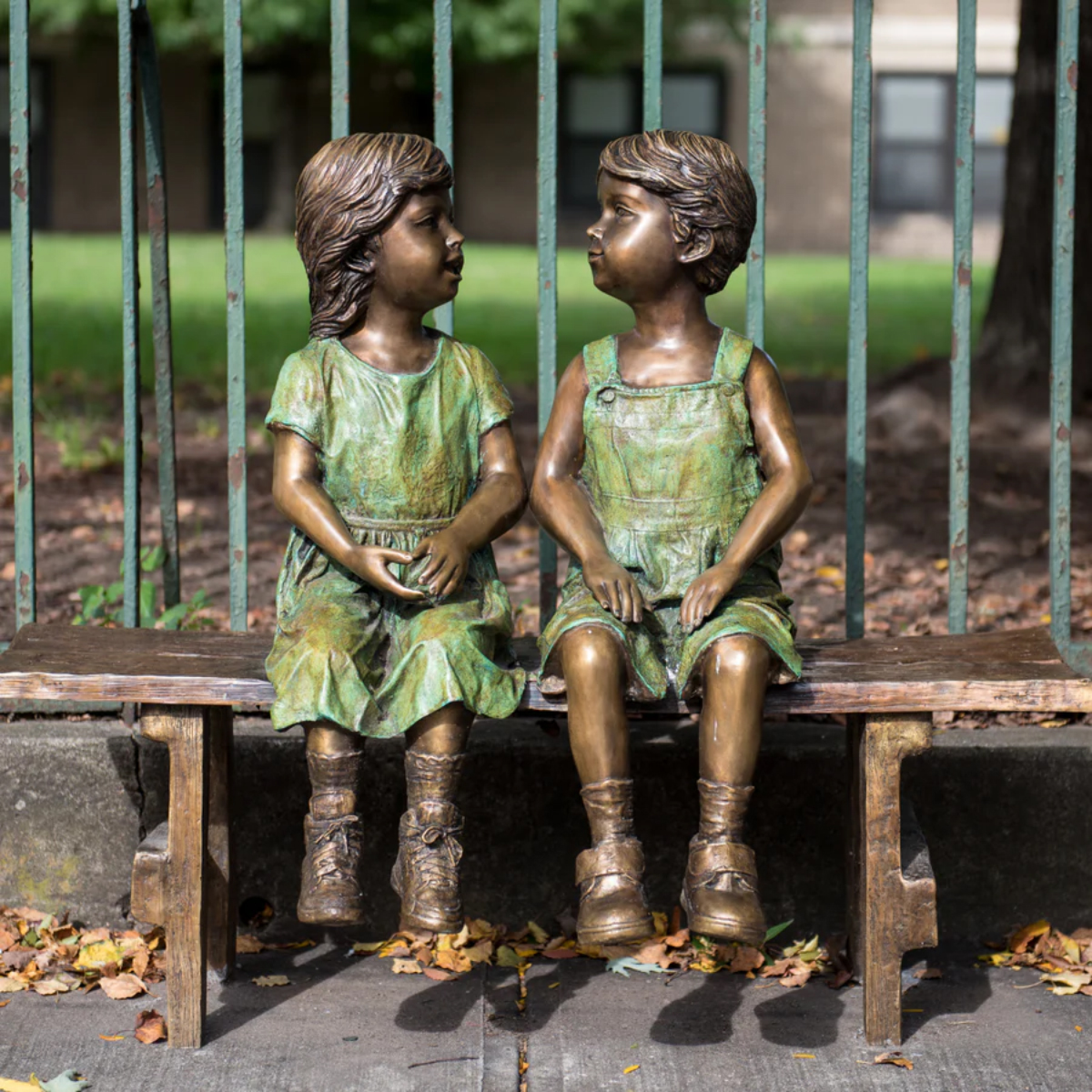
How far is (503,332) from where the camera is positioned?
1123 centimetres

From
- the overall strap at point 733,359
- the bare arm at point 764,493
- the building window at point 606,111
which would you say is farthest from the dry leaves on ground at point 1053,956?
the building window at point 606,111

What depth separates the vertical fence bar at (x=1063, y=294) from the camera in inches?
139

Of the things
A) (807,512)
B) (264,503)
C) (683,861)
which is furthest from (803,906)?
(264,503)

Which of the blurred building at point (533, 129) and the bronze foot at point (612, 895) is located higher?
the blurred building at point (533, 129)

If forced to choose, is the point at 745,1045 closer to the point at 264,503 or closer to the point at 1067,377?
the point at 1067,377

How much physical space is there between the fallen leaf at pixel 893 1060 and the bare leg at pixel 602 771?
54cm

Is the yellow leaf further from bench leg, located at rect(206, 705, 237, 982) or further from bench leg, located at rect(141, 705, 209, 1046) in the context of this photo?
bench leg, located at rect(141, 705, 209, 1046)

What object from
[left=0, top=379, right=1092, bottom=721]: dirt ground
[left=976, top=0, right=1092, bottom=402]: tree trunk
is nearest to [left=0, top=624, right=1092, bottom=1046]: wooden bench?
[left=0, top=379, right=1092, bottom=721]: dirt ground

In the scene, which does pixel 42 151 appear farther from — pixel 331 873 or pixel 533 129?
pixel 331 873

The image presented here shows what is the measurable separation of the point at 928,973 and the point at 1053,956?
287 mm

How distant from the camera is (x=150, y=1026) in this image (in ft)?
10.4

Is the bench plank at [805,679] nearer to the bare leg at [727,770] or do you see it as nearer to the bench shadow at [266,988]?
the bare leg at [727,770]

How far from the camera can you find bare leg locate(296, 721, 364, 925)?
9.59 ft

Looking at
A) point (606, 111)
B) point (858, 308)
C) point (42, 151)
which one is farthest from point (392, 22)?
point (858, 308)
